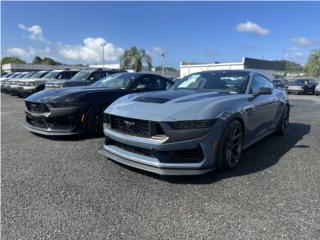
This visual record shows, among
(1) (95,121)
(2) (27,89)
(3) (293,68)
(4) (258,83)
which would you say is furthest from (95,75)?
(3) (293,68)

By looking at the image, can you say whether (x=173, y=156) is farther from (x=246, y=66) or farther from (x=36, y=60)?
(x=36, y=60)

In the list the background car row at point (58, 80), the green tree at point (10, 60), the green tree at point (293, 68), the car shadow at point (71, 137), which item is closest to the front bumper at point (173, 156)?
the car shadow at point (71, 137)

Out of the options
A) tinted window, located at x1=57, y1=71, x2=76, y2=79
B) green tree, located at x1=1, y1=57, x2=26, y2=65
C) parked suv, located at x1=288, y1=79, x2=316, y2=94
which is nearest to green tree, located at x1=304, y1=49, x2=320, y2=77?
parked suv, located at x1=288, y1=79, x2=316, y2=94

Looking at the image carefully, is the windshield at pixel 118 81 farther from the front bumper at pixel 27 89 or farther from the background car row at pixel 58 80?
the front bumper at pixel 27 89

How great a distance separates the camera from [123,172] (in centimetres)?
402

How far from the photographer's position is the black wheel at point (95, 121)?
589cm

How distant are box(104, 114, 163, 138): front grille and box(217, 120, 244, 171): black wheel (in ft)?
2.78

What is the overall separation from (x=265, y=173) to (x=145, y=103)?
1864 millimetres

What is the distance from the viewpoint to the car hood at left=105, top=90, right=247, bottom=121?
12.1 feet

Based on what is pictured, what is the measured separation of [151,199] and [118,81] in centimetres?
442

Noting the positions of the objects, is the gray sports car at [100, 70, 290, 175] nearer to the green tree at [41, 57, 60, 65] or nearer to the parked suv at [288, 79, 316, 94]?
the parked suv at [288, 79, 316, 94]

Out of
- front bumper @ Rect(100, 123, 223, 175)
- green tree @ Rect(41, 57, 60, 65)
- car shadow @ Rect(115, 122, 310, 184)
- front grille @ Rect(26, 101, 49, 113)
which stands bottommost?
car shadow @ Rect(115, 122, 310, 184)

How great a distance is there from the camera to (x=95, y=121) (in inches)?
237

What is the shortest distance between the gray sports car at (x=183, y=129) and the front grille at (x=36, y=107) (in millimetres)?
1908
